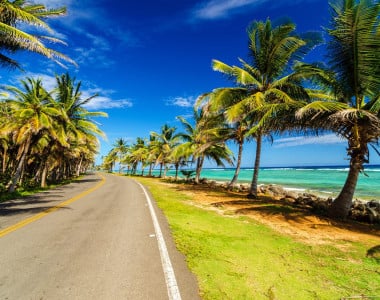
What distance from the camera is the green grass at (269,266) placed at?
388cm

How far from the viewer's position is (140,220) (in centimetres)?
849

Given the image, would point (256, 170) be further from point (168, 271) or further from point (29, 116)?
point (29, 116)

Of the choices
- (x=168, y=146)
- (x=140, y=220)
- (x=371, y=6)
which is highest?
(x=371, y=6)

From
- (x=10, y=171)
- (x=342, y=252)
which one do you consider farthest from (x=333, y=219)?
(x=10, y=171)

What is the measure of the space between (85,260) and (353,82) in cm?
1109

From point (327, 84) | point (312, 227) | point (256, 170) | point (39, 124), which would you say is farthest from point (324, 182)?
point (39, 124)

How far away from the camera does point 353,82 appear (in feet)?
31.6

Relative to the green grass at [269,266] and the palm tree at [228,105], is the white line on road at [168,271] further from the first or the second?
the palm tree at [228,105]

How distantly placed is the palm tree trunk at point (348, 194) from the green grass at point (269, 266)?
→ 3837 mm

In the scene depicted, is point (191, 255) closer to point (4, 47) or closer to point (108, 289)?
point (108, 289)

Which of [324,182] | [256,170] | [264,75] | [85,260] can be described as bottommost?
[85,260]

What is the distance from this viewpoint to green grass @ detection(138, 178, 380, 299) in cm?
388

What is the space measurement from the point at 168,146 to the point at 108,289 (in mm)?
38943

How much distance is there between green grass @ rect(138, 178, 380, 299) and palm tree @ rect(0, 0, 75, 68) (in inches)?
320
